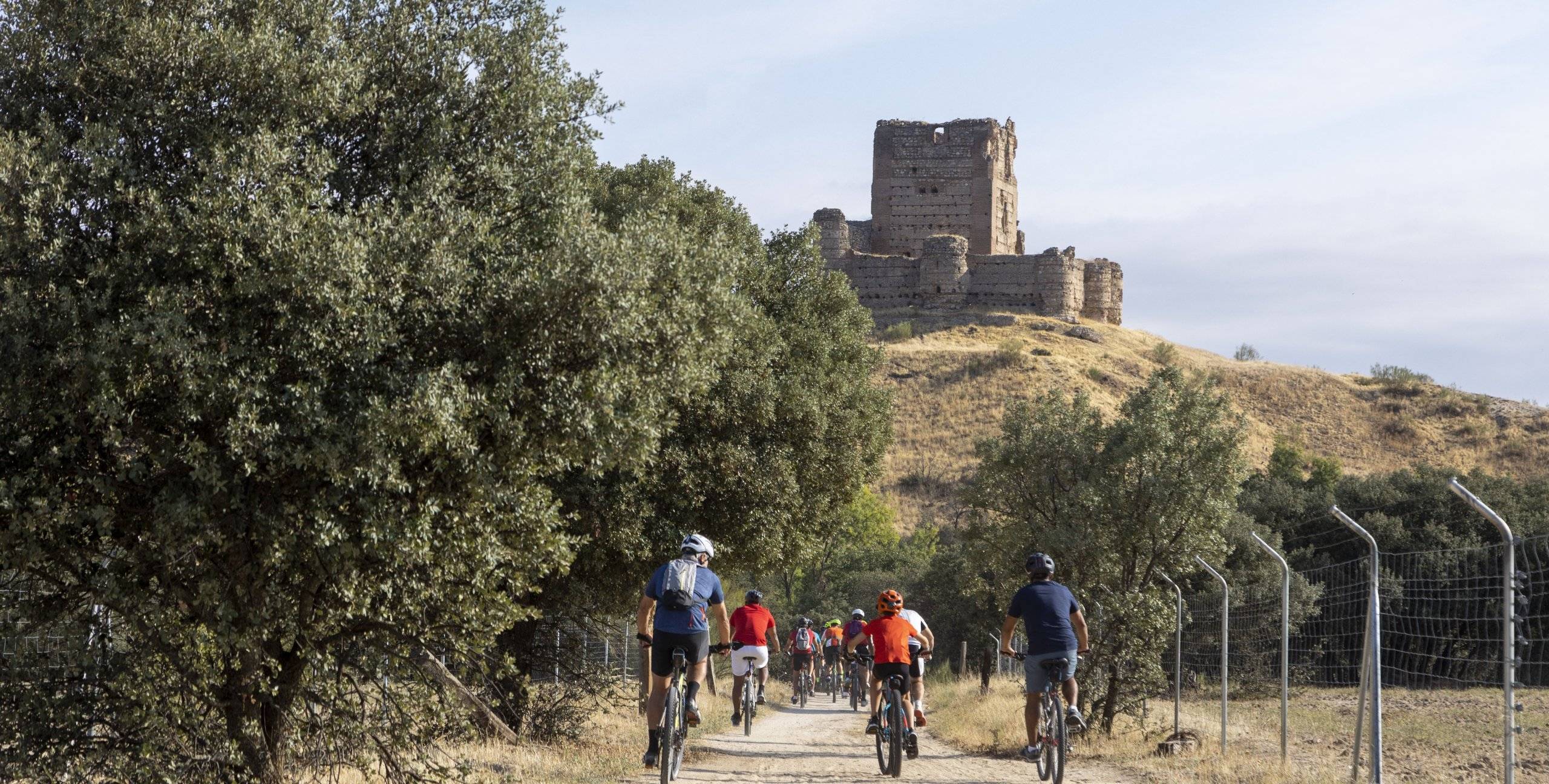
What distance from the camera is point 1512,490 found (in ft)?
138

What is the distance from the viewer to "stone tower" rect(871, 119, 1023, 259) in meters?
124

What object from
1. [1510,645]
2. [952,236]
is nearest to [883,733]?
[1510,645]

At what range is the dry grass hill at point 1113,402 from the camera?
81375 millimetres

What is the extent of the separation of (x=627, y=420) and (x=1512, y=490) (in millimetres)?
40264

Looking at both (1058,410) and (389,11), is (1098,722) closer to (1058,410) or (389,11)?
(1058,410)

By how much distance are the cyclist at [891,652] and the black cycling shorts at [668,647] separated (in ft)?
6.82

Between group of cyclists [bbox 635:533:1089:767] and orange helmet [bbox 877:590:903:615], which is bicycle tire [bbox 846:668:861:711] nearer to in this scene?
orange helmet [bbox 877:590:903:615]

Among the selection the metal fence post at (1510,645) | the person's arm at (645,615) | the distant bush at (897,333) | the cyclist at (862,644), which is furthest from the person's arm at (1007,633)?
the distant bush at (897,333)

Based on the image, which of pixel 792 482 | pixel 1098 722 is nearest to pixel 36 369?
pixel 792 482

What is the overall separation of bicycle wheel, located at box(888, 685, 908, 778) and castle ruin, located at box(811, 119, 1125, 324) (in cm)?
10014

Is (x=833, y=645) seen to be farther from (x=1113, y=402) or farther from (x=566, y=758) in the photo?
(x=1113, y=402)

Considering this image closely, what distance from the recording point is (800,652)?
986 inches

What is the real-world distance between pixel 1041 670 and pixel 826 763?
349cm

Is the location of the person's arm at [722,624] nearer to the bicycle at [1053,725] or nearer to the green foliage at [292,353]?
the green foliage at [292,353]
